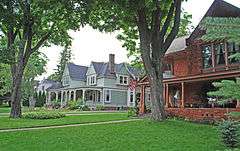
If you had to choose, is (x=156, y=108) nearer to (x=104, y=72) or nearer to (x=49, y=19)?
(x=49, y=19)

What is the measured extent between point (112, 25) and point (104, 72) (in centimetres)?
→ 3279

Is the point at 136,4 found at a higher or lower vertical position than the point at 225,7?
lower

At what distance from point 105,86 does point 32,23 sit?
2880cm

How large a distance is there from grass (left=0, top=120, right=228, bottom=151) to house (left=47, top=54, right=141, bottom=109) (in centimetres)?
3637

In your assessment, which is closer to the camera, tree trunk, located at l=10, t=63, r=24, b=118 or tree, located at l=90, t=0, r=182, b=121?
tree, located at l=90, t=0, r=182, b=121

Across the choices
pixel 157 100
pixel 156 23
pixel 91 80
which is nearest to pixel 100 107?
pixel 91 80

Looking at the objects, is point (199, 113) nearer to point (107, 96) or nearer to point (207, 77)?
point (207, 77)

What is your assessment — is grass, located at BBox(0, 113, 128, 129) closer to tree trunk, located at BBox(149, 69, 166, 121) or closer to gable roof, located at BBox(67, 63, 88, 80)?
tree trunk, located at BBox(149, 69, 166, 121)

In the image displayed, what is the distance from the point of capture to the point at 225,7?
2467cm

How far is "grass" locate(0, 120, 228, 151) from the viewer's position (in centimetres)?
1162

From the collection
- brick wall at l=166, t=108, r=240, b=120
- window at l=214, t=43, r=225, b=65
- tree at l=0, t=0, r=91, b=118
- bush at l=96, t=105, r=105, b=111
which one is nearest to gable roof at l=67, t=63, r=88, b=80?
Result: bush at l=96, t=105, r=105, b=111

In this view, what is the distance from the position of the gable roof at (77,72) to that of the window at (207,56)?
39125 mm

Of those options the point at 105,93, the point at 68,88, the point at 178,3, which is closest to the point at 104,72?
the point at 105,93

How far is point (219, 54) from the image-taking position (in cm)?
2412
